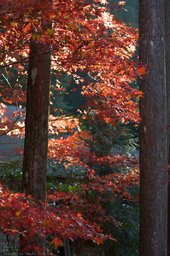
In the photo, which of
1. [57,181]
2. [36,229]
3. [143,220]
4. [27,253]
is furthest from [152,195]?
[57,181]

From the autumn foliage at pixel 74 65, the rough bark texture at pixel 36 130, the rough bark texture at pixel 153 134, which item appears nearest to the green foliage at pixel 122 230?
the autumn foliage at pixel 74 65

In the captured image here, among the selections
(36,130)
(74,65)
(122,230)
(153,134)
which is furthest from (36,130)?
(122,230)

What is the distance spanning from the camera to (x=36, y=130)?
3.79m

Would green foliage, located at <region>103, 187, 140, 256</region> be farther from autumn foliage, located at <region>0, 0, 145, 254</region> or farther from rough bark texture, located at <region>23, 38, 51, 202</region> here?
rough bark texture, located at <region>23, 38, 51, 202</region>

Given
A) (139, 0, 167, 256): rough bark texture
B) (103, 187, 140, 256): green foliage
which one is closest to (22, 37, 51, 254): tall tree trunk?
(139, 0, 167, 256): rough bark texture

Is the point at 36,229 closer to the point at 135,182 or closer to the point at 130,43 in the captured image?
the point at 130,43

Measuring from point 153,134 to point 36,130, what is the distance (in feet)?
6.90

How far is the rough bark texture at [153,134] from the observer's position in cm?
442

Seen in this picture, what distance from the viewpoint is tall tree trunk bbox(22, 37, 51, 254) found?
148 inches

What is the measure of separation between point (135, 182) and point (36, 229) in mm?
3708

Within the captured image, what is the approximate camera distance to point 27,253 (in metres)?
3.43

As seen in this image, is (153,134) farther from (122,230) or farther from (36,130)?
(122,230)

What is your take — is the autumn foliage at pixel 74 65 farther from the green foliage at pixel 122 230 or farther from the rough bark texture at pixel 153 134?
the green foliage at pixel 122 230

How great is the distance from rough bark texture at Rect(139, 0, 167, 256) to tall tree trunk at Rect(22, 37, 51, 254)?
1.85 meters
